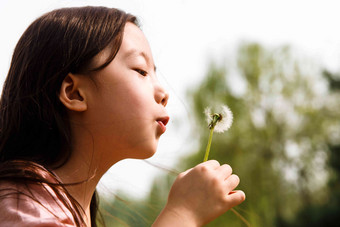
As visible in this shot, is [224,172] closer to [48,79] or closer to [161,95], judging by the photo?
[161,95]

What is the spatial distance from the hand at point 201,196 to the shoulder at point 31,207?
0.26 metres

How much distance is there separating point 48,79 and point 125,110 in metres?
0.25

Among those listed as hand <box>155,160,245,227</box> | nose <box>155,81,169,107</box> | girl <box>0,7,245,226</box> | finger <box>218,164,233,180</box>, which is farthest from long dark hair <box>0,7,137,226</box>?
finger <box>218,164,233,180</box>

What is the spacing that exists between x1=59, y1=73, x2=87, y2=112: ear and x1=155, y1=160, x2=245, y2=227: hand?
355 millimetres

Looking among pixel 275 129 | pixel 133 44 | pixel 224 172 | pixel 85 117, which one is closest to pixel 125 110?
→ pixel 85 117

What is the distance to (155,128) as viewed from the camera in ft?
4.09

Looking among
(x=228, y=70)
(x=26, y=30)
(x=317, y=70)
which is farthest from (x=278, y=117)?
(x=26, y=30)

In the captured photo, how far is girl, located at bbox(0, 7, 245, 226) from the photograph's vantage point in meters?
1.15

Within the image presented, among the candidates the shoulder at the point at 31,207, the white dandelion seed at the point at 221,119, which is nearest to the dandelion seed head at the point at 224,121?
the white dandelion seed at the point at 221,119

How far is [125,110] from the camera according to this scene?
1.21 m

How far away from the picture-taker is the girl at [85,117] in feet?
3.77

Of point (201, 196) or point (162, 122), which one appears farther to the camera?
point (162, 122)

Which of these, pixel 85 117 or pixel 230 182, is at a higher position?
pixel 85 117

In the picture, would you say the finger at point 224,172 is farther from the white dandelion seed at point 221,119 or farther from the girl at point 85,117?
the white dandelion seed at point 221,119
